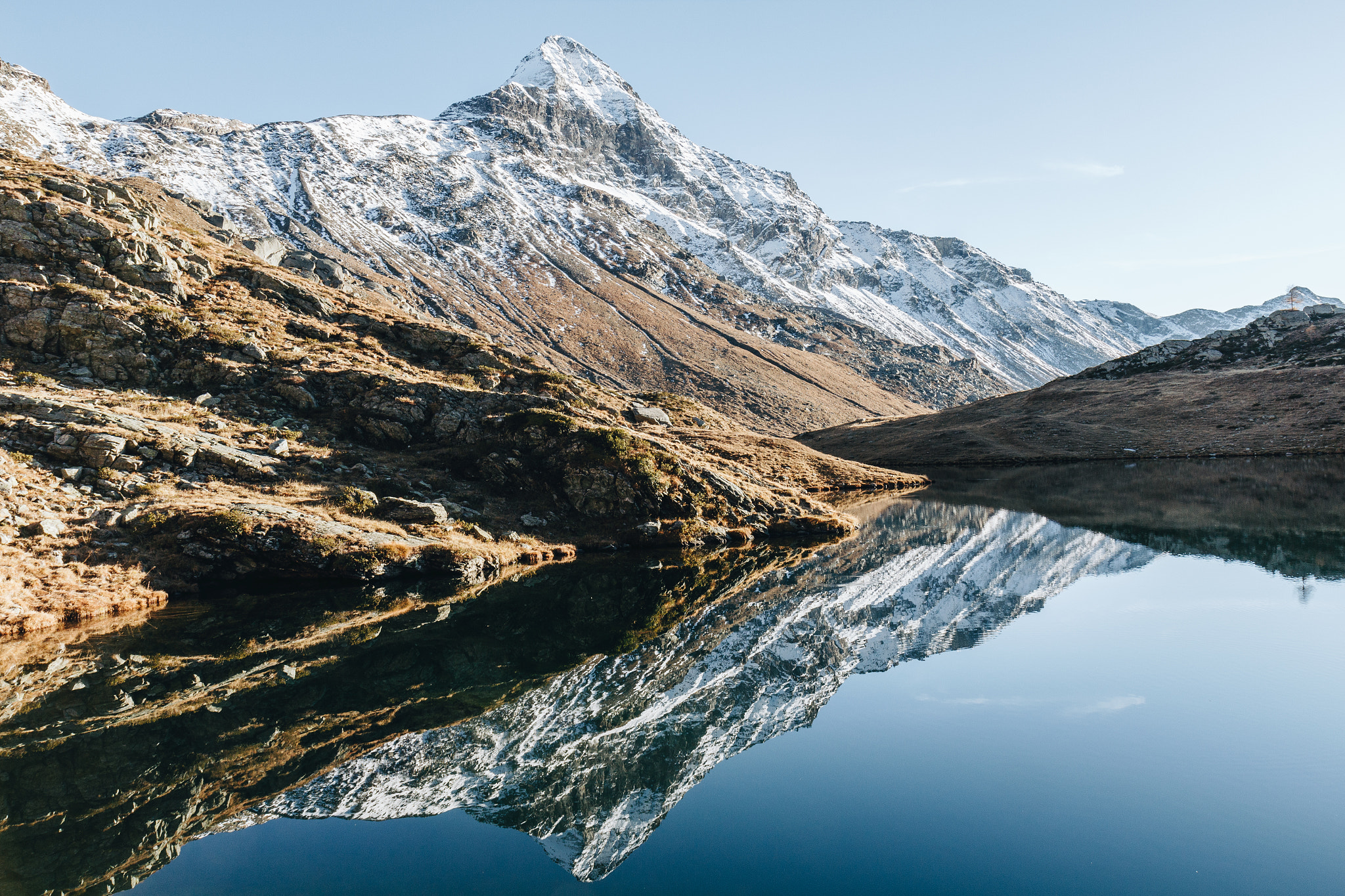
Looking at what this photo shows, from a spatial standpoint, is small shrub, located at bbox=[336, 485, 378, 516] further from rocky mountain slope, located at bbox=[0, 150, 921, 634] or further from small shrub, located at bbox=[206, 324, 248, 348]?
small shrub, located at bbox=[206, 324, 248, 348]

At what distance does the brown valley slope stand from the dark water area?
73.8 meters

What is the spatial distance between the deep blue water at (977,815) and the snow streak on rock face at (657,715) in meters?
0.52

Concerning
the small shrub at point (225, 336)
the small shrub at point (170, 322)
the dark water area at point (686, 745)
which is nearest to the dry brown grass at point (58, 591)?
the dark water area at point (686, 745)

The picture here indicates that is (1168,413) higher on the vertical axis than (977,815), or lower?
higher

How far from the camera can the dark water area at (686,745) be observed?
1120 centimetres

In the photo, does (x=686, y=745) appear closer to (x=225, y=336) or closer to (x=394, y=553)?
(x=394, y=553)

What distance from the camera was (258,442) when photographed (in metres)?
38.4

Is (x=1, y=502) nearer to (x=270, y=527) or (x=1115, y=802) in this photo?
(x=270, y=527)

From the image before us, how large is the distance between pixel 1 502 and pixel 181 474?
688 cm

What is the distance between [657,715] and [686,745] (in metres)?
1.65

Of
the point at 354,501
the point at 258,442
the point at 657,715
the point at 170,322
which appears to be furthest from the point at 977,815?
the point at 170,322

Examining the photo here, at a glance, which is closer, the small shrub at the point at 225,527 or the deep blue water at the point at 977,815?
the deep blue water at the point at 977,815

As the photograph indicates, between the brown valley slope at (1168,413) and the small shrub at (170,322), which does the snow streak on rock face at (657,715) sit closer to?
the small shrub at (170,322)

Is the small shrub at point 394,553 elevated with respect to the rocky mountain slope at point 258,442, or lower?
lower
